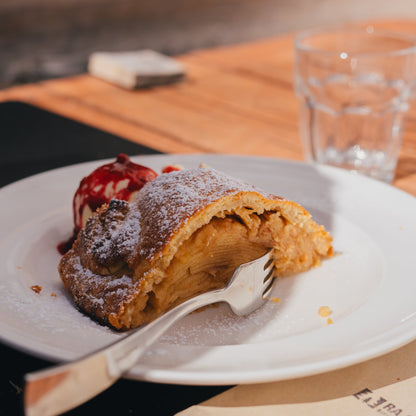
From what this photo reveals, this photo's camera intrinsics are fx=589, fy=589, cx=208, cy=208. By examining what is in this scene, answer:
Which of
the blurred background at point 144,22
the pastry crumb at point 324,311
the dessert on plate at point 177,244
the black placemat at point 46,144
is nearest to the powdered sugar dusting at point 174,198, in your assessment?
the dessert on plate at point 177,244

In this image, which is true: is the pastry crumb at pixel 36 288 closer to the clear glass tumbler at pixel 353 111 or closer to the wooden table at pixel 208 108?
the wooden table at pixel 208 108

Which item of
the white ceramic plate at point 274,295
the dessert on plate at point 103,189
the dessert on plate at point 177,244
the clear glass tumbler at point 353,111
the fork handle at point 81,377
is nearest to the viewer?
the fork handle at point 81,377

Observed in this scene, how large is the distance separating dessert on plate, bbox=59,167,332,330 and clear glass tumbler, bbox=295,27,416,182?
0.62 metres

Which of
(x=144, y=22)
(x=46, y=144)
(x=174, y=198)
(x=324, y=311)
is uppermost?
(x=174, y=198)

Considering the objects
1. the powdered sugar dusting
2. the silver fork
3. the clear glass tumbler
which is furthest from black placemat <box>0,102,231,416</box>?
the clear glass tumbler

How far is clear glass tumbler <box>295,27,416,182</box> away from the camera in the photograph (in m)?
1.70

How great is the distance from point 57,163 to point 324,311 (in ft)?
3.40

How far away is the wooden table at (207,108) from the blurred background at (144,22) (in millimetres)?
1798

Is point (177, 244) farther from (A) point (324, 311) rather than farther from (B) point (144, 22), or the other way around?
(B) point (144, 22)

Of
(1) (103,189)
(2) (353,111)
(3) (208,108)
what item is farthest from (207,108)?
(1) (103,189)

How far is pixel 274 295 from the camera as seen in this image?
3.72 ft

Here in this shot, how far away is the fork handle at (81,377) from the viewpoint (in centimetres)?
61

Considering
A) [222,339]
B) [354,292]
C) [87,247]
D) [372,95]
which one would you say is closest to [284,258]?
[354,292]

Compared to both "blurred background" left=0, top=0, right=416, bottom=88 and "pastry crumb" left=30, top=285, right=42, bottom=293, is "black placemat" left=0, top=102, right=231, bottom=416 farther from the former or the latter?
"blurred background" left=0, top=0, right=416, bottom=88
